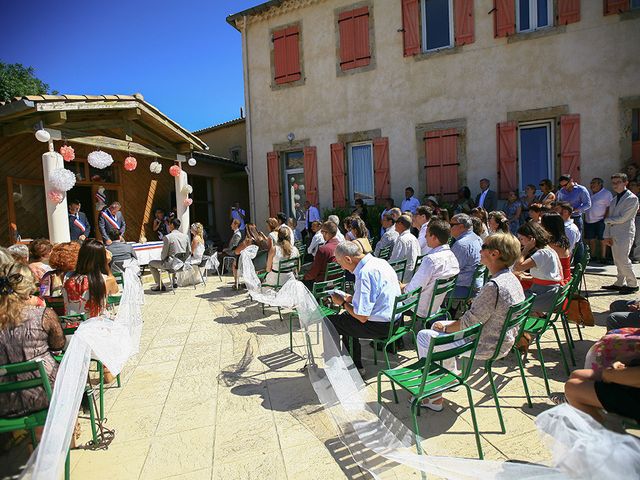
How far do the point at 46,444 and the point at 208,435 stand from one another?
102 centimetres

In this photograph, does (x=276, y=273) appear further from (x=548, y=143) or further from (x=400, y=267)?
(x=548, y=143)

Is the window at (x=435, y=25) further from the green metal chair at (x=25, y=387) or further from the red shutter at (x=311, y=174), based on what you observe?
the green metal chair at (x=25, y=387)

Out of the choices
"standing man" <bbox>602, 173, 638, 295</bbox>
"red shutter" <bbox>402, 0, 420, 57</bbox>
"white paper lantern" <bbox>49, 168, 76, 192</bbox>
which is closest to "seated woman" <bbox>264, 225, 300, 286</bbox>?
"white paper lantern" <bbox>49, 168, 76, 192</bbox>

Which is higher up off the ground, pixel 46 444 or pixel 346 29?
pixel 346 29

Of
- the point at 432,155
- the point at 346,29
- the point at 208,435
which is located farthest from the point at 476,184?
the point at 208,435

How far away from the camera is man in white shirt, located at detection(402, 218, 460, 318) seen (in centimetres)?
371

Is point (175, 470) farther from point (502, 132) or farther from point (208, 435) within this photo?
point (502, 132)

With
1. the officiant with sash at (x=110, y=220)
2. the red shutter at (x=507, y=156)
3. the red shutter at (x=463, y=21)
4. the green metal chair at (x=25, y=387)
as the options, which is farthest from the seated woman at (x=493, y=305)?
the red shutter at (x=463, y=21)

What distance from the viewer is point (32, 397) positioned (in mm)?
2369

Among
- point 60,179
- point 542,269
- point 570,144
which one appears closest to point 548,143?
point 570,144

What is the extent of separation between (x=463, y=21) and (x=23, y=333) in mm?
10476

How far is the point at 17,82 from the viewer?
81.1 feet

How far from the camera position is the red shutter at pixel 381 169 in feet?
35.1

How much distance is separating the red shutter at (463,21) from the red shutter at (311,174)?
456 cm
